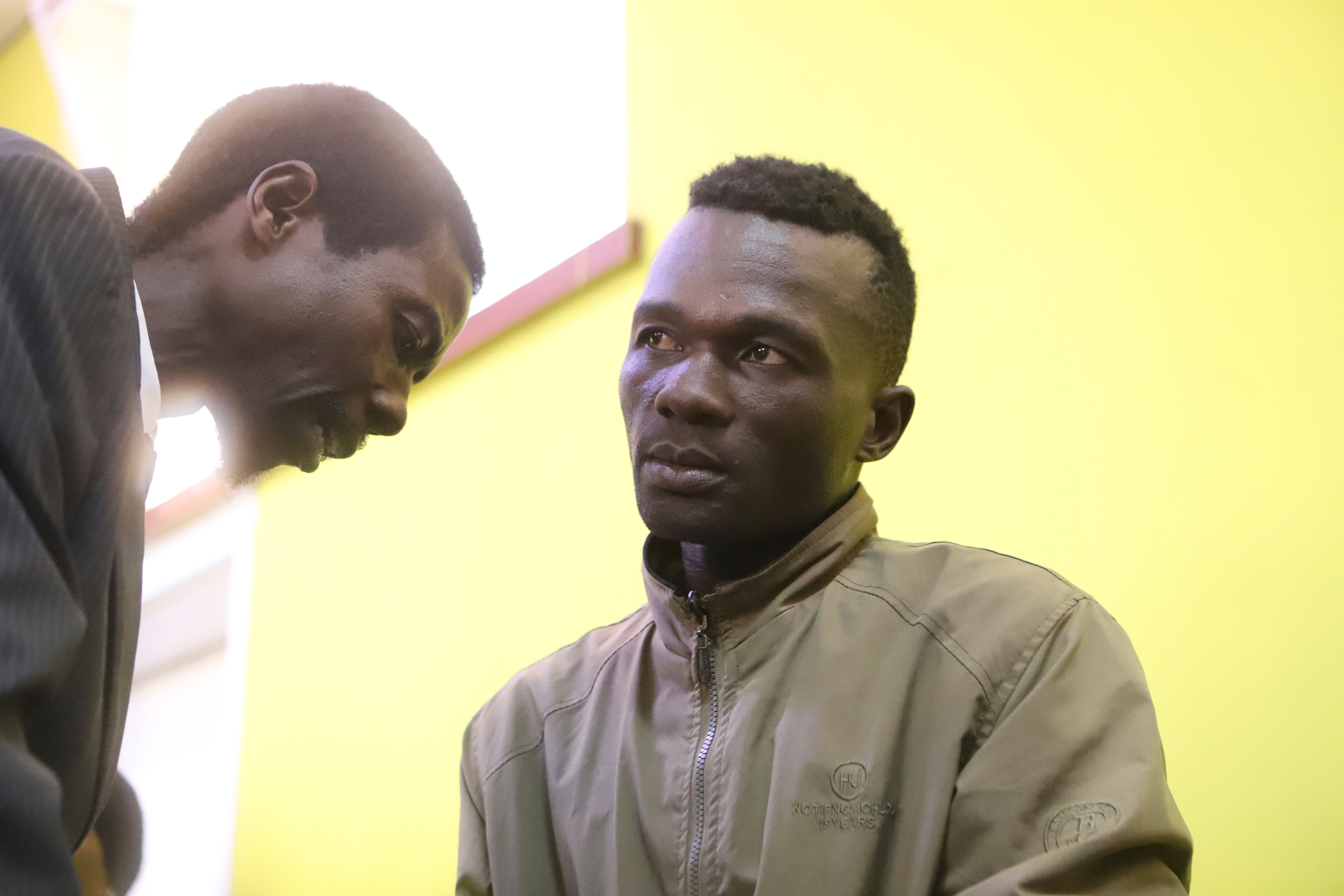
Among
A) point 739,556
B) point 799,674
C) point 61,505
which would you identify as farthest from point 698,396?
point 61,505

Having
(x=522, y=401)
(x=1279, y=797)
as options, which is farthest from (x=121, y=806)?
(x=1279, y=797)

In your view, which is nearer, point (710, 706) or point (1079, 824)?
point (1079, 824)

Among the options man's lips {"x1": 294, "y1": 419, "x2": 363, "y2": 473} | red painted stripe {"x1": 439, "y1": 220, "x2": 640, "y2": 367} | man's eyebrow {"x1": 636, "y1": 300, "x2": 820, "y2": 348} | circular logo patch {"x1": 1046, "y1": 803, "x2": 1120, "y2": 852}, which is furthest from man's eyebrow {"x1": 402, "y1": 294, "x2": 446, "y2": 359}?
red painted stripe {"x1": 439, "y1": 220, "x2": 640, "y2": 367}

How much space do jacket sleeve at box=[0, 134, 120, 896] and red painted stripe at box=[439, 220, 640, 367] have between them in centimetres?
162

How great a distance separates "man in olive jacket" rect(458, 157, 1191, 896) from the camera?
1.27 m

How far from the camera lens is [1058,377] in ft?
6.63

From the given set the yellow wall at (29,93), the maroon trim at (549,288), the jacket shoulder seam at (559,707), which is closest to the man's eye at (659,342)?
the jacket shoulder seam at (559,707)

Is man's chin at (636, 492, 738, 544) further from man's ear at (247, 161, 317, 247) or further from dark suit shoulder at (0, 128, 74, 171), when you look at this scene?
dark suit shoulder at (0, 128, 74, 171)

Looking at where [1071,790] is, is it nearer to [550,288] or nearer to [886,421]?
[886,421]

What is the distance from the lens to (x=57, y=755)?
1.09 meters

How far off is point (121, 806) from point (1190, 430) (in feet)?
5.32

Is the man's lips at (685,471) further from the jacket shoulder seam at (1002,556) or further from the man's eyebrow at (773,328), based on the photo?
the jacket shoulder seam at (1002,556)

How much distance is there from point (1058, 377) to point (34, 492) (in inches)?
58.5

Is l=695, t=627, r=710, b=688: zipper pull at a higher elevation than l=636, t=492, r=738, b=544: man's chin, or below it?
below
